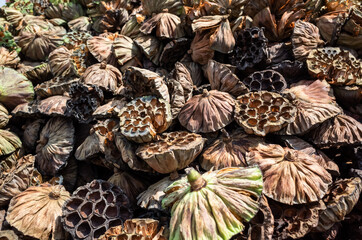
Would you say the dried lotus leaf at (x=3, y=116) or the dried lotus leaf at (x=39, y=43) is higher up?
the dried lotus leaf at (x=39, y=43)

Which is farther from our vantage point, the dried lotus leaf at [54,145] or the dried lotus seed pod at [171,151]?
the dried lotus leaf at [54,145]

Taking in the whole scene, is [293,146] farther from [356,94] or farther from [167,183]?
[167,183]

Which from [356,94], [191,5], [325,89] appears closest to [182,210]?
[325,89]

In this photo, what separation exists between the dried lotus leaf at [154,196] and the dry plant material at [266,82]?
1.03 m

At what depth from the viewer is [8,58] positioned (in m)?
3.50

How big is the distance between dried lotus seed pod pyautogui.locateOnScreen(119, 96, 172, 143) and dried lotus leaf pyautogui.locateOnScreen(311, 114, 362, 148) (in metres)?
1.13

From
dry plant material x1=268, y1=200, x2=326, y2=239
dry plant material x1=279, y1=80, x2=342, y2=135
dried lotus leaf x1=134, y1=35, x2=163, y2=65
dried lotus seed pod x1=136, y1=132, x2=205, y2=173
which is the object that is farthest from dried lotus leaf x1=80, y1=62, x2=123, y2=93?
dry plant material x1=268, y1=200, x2=326, y2=239

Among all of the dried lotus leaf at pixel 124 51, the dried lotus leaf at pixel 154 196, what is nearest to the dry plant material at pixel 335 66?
the dried lotus leaf at pixel 154 196

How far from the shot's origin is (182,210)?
1701 millimetres

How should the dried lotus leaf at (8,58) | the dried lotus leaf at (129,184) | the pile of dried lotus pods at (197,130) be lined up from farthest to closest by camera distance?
the dried lotus leaf at (8,58) → the dried lotus leaf at (129,184) → the pile of dried lotus pods at (197,130)

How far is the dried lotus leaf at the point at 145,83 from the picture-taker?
2.30 m

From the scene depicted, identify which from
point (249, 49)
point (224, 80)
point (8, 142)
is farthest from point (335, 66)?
point (8, 142)

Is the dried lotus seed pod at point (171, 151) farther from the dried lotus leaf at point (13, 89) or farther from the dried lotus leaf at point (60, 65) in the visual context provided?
the dried lotus leaf at point (13, 89)

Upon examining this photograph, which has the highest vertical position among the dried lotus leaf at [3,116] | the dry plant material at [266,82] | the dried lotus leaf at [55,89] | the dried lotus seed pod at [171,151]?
the dry plant material at [266,82]
